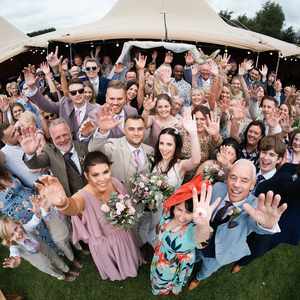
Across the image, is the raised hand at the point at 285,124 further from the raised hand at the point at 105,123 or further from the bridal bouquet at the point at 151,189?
the raised hand at the point at 105,123

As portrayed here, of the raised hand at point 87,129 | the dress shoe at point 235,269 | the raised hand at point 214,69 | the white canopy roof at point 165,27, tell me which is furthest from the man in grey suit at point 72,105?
the white canopy roof at point 165,27

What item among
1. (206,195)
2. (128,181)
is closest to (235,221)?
(206,195)

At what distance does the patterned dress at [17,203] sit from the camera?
3.40m

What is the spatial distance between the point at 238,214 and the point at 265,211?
0.29m

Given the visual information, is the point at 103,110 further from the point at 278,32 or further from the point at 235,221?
the point at 278,32

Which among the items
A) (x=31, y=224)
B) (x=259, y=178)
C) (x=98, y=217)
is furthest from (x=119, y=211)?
(x=259, y=178)

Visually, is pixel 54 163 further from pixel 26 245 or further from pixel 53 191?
pixel 26 245

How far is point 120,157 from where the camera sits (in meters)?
3.55

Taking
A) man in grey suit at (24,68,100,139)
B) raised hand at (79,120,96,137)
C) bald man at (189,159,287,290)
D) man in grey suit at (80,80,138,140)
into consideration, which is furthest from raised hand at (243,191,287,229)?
man in grey suit at (24,68,100,139)

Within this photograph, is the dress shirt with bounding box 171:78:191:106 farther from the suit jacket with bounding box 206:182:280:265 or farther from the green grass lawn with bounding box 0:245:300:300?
the green grass lawn with bounding box 0:245:300:300

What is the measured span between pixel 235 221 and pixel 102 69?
7604mm

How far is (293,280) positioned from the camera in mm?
4172

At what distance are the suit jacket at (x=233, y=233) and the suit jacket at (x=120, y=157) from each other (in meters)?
0.95

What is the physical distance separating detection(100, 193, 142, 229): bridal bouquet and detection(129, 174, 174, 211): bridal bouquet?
204mm
